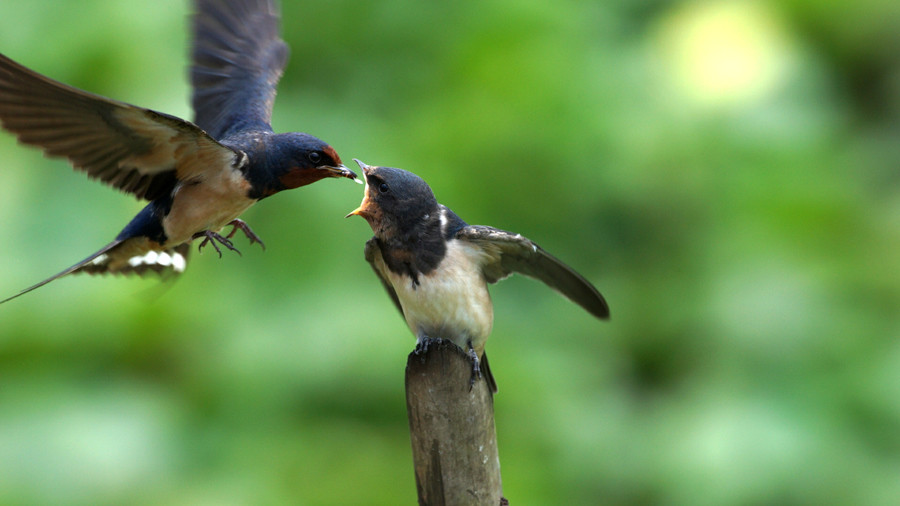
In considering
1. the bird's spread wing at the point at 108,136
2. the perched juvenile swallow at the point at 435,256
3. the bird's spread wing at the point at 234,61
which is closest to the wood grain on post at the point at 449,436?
the perched juvenile swallow at the point at 435,256

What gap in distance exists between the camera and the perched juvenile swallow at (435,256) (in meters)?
2.42

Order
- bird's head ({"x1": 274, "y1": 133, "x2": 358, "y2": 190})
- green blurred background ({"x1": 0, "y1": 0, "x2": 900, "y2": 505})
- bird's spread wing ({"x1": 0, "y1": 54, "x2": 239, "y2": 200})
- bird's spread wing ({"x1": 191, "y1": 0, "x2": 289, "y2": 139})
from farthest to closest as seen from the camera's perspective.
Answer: green blurred background ({"x1": 0, "y1": 0, "x2": 900, "y2": 505})
bird's spread wing ({"x1": 191, "y1": 0, "x2": 289, "y2": 139})
bird's head ({"x1": 274, "y1": 133, "x2": 358, "y2": 190})
bird's spread wing ({"x1": 0, "y1": 54, "x2": 239, "y2": 200})

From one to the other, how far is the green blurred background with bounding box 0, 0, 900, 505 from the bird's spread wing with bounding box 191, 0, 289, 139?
1616 mm

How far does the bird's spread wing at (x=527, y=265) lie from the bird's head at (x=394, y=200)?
122 mm

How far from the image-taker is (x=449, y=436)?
6.57 ft

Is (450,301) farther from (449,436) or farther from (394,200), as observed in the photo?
(449,436)

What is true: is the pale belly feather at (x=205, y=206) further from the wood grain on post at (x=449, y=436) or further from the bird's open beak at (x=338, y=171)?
the wood grain on post at (x=449, y=436)

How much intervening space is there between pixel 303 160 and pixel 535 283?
2.93 m

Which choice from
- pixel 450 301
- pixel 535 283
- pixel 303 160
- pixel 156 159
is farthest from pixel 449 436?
pixel 535 283

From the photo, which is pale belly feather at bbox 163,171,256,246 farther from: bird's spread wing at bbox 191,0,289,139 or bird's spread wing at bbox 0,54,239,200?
bird's spread wing at bbox 191,0,289,139

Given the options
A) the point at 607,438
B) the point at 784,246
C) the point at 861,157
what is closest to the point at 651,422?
the point at 607,438

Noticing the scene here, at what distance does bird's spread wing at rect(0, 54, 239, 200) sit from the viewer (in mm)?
1926

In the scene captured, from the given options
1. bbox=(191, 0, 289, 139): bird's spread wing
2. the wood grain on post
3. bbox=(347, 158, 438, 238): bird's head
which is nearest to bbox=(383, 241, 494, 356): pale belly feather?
bbox=(347, 158, 438, 238): bird's head

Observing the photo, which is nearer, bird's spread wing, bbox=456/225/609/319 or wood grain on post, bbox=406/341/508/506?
wood grain on post, bbox=406/341/508/506
